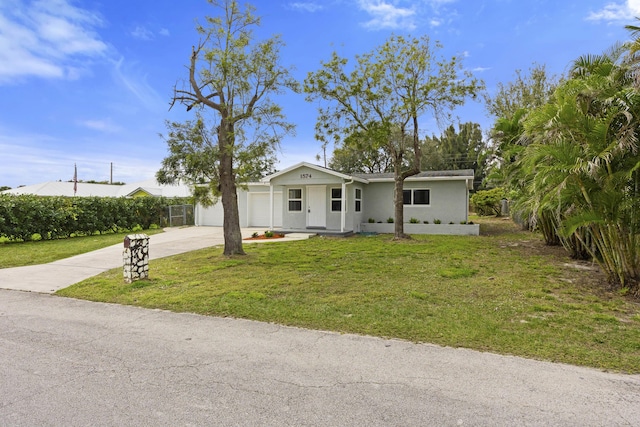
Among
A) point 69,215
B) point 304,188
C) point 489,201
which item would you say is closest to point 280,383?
point 304,188

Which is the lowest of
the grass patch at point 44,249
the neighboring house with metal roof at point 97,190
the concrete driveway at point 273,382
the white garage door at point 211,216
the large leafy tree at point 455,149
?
the concrete driveway at point 273,382

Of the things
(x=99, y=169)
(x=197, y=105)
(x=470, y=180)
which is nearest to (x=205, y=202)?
(x=197, y=105)

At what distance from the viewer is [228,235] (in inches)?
412

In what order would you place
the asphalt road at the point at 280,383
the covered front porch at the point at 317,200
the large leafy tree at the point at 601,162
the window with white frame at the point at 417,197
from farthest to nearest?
the window with white frame at the point at 417,197 → the covered front porch at the point at 317,200 → the large leafy tree at the point at 601,162 → the asphalt road at the point at 280,383

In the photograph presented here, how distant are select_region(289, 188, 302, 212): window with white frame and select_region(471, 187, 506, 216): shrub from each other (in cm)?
1597

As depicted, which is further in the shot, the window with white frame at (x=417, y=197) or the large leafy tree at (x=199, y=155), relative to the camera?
the window with white frame at (x=417, y=197)

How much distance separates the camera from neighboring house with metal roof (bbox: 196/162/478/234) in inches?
666

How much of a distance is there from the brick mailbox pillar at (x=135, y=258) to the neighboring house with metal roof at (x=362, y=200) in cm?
986

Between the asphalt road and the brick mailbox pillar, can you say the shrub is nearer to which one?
the brick mailbox pillar

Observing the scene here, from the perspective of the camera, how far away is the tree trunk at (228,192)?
10.1m

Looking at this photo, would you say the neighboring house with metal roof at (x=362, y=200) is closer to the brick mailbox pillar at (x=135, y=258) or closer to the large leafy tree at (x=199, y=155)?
the large leafy tree at (x=199, y=155)

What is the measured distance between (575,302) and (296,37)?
967cm

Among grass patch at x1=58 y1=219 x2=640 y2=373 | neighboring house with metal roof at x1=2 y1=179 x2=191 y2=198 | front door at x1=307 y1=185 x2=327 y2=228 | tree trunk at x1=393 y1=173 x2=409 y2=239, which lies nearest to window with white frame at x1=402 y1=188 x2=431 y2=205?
tree trunk at x1=393 y1=173 x2=409 y2=239

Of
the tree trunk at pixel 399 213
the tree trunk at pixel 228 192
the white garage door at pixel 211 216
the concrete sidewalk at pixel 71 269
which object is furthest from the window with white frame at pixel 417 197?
the white garage door at pixel 211 216
